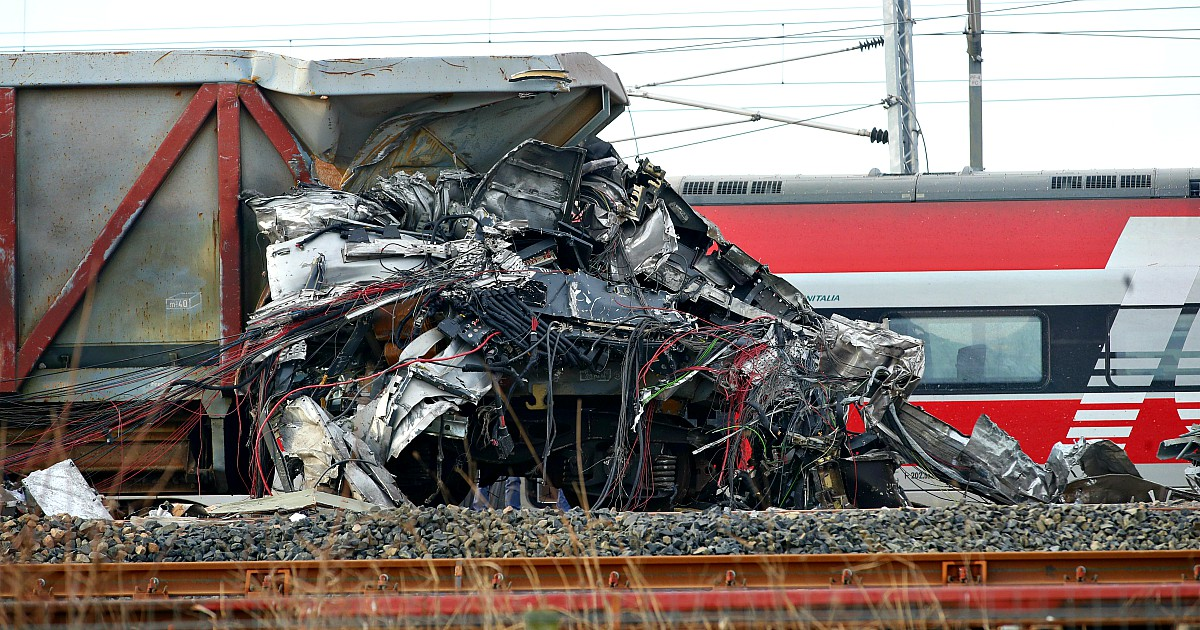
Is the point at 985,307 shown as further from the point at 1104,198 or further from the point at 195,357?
the point at 195,357

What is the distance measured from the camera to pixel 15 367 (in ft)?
22.5

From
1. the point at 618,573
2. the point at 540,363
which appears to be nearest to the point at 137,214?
the point at 540,363

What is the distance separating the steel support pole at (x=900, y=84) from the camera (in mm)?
14219

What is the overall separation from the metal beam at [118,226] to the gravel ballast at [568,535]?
6.82 ft

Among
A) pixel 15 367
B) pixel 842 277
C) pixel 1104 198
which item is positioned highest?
pixel 1104 198

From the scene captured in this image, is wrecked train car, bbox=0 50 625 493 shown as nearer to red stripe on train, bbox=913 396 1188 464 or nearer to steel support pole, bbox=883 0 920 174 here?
red stripe on train, bbox=913 396 1188 464

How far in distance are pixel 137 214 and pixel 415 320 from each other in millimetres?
2184

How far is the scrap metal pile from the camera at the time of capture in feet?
20.0

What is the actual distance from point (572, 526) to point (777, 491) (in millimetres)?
2145

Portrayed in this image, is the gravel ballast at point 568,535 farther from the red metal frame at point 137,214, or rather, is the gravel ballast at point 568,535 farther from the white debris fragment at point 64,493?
the red metal frame at point 137,214

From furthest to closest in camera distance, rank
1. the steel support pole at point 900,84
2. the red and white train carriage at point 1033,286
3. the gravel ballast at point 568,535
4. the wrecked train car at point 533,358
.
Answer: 1. the steel support pole at point 900,84
2. the red and white train carriage at point 1033,286
3. the wrecked train car at point 533,358
4. the gravel ballast at point 568,535

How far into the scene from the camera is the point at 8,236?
271 inches

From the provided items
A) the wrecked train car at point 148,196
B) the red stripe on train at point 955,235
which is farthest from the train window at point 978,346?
the wrecked train car at point 148,196

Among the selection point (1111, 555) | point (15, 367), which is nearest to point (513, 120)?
point (15, 367)
